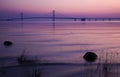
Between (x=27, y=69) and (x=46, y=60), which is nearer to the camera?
(x=27, y=69)

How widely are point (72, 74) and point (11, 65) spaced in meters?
5.27

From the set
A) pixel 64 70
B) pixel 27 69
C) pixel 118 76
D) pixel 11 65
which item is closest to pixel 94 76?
pixel 118 76

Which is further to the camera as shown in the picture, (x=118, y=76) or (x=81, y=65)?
(x=81, y=65)

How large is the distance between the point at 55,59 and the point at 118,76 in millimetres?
8757

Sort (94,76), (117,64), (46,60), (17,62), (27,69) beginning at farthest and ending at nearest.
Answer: (46,60) < (17,62) < (117,64) < (27,69) < (94,76)

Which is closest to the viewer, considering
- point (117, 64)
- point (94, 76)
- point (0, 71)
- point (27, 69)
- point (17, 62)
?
point (94, 76)

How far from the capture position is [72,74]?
18.1 m

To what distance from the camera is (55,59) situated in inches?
957

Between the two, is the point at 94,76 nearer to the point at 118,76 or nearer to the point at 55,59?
the point at 118,76

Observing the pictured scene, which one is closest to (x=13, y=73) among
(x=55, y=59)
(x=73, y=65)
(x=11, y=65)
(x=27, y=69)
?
(x=27, y=69)

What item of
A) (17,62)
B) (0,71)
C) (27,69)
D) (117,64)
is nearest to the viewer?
→ (0,71)

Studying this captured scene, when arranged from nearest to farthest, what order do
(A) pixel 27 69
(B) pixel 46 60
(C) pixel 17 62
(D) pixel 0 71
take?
(D) pixel 0 71 → (A) pixel 27 69 → (C) pixel 17 62 → (B) pixel 46 60

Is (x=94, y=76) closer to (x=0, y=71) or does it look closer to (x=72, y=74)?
(x=72, y=74)

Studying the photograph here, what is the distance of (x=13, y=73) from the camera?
1811cm
